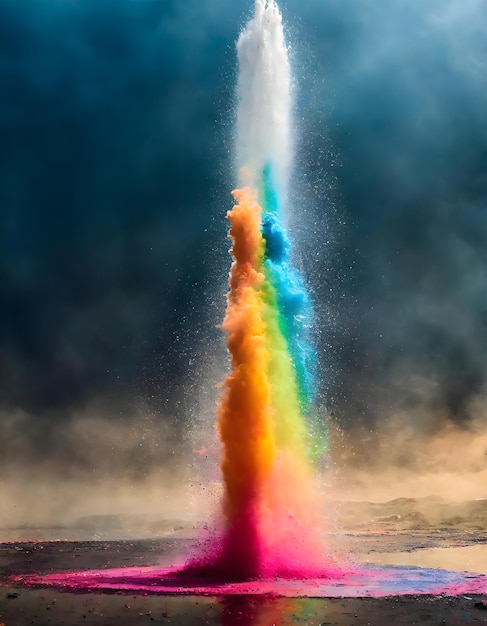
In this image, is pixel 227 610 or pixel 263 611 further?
pixel 227 610

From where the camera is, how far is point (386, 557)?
65.9 meters

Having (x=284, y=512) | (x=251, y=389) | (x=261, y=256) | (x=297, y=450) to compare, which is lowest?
(x=284, y=512)

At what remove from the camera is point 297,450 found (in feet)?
171

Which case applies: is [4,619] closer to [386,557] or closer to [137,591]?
[137,591]

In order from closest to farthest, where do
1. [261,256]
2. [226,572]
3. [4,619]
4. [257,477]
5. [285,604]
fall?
1. [4,619]
2. [285,604]
3. [226,572]
4. [257,477]
5. [261,256]

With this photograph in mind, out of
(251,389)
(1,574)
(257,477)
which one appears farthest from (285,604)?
(1,574)

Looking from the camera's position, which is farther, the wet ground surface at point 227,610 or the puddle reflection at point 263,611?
the wet ground surface at point 227,610

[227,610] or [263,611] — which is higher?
[227,610]

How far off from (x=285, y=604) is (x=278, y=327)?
25489 mm

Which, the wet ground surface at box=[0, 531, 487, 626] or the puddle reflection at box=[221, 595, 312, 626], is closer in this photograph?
the puddle reflection at box=[221, 595, 312, 626]

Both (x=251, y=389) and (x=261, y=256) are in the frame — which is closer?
(x=251, y=389)

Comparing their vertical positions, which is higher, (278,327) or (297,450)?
(278,327)

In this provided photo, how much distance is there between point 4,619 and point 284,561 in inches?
859

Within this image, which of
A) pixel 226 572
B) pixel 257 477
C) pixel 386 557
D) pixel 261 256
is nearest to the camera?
pixel 226 572
